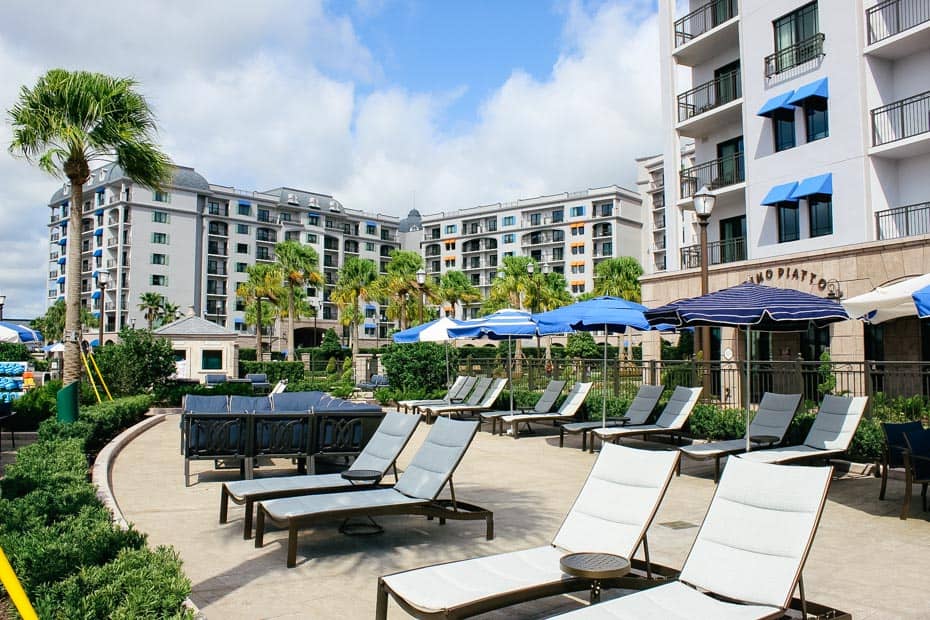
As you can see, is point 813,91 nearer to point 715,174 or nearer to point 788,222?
point 788,222

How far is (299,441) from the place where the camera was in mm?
9609

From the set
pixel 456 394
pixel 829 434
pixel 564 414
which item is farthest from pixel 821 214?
pixel 829 434

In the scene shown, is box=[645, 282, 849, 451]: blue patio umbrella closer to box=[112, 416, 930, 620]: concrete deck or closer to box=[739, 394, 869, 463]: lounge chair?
box=[739, 394, 869, 463]: lounge chair

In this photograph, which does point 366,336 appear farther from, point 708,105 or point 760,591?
point 760,591

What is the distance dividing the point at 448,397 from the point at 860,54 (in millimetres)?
15528

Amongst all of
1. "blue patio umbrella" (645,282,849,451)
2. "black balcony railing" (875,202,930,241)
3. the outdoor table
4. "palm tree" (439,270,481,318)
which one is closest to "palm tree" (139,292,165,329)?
"palm tree" (439,270,481,318)

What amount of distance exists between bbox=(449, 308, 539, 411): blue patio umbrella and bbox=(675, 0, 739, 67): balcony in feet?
48.9

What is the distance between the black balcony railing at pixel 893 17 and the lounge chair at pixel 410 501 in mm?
20010

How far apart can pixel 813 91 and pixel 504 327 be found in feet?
41.9

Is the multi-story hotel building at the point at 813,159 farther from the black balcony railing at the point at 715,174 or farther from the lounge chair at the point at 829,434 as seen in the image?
the lounge chair at the point at 829,434

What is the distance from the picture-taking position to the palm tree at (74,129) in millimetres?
14758

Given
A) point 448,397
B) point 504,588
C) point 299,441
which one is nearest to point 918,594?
point 504,588

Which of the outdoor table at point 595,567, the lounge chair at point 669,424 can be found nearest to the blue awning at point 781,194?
the lounge chair at point 669,424

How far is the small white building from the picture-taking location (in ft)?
113
